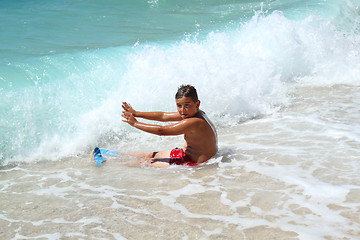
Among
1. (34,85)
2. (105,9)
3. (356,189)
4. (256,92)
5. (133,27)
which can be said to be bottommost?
(356,189)

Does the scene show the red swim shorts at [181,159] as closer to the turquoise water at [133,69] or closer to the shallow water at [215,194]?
the shallow water at [215,194]

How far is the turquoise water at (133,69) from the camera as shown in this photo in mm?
5832

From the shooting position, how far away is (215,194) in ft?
12.4

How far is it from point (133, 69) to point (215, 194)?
4.05 m

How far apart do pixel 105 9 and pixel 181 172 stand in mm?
11063

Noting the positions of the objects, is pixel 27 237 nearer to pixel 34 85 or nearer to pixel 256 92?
pixel 34 85

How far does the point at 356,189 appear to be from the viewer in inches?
144

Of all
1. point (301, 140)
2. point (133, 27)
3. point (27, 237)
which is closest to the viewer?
point (27, 237)

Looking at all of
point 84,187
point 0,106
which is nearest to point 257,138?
point 84,187

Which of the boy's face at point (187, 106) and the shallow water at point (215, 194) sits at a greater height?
the boy's face at point (187, 106)

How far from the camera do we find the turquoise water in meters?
5.83

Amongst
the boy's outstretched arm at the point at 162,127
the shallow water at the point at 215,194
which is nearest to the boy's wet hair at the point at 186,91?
the boy's outstretched arm at the point at 162,127

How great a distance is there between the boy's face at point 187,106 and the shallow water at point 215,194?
2.09 ft

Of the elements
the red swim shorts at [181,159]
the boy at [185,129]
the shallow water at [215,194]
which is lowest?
the shallow water at [215,194]
